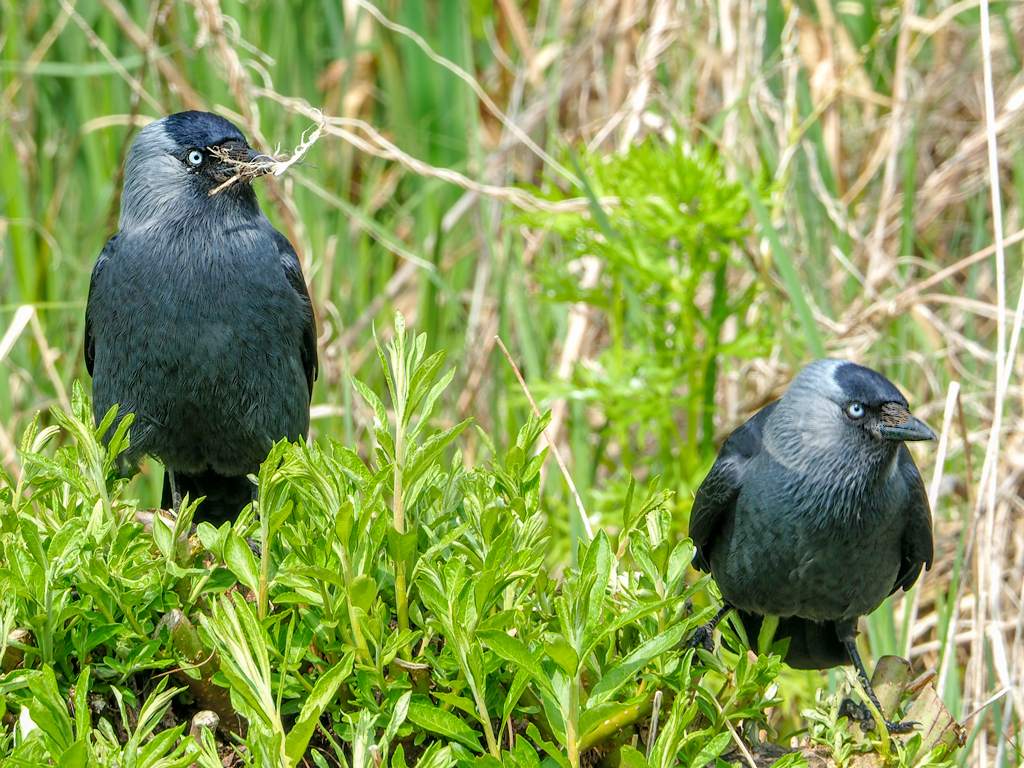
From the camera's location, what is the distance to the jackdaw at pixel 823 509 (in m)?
2.32

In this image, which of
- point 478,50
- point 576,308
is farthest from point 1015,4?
point 576,308

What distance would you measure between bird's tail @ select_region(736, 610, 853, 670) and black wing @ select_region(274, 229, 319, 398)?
4.62 ft

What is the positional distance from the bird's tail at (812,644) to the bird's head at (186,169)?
1.72 meters

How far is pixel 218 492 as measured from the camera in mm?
3207

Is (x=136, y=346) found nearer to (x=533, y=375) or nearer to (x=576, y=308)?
(x=533, y=375)

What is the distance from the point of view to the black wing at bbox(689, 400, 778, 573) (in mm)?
2471

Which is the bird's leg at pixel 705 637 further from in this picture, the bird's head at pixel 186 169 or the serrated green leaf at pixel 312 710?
the bird's head at pixel 186 169

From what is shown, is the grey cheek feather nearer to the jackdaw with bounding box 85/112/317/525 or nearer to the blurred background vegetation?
the jackdaw with bounding box 85/112/317/525

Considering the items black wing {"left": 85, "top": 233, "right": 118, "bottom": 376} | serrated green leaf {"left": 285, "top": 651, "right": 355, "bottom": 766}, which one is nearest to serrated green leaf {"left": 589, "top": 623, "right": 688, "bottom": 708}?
serrated green leaf {"left": 285, "top": 651, "right": 355, "bottom": 766}

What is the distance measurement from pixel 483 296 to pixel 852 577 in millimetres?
2542

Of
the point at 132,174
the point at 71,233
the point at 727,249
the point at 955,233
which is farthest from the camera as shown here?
the point at 955,233

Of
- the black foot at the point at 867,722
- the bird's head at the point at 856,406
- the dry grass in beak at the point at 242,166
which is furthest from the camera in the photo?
the dry grass in beak at the point at 242,166

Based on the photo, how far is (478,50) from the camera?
5805 mm

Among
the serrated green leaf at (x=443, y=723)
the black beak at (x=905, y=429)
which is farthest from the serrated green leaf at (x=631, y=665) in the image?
the black beak at (x=905, y=429)
